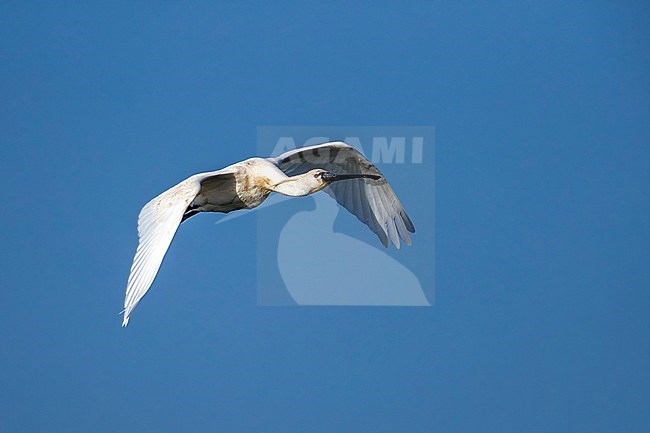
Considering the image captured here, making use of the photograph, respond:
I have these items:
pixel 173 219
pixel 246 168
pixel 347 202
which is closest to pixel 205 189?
pixel 246 168

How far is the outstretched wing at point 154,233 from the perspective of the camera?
2.20 m

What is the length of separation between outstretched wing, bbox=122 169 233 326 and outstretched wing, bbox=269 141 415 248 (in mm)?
547

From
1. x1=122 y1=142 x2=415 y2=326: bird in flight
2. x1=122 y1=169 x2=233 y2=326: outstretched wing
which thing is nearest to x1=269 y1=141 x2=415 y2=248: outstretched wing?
x1=122 y1=142 x2=415 y2=326: bird in flight

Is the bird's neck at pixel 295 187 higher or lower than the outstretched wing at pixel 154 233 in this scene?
higher

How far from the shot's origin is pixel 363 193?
3229 mm

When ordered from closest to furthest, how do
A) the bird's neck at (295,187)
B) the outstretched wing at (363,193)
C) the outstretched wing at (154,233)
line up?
the outstretched wing at (154,233), the bird's neck at (295,187), the outstretched wing at (363,193)

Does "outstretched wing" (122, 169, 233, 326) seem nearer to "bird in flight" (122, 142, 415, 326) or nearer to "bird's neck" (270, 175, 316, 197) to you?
"bird in flight" (122, 142, 415, 326)

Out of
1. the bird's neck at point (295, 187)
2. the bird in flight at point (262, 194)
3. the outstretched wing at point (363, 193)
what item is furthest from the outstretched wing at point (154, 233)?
the outstretched wing at point (363, 193)

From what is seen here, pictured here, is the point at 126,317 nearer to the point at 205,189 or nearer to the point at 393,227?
the point at 205,189

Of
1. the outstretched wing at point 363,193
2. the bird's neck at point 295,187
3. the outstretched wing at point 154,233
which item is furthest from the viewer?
the outstretched wing at point 363,193

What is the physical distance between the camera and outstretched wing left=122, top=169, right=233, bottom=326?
2195mm

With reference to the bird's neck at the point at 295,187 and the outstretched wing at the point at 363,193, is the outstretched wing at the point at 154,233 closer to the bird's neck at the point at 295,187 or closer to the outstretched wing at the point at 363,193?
the bird's neck at the point at 295,187

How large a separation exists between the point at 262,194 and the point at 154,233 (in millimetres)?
465

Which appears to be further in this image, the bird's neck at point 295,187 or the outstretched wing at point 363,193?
the outstretched wing at point 363,193
